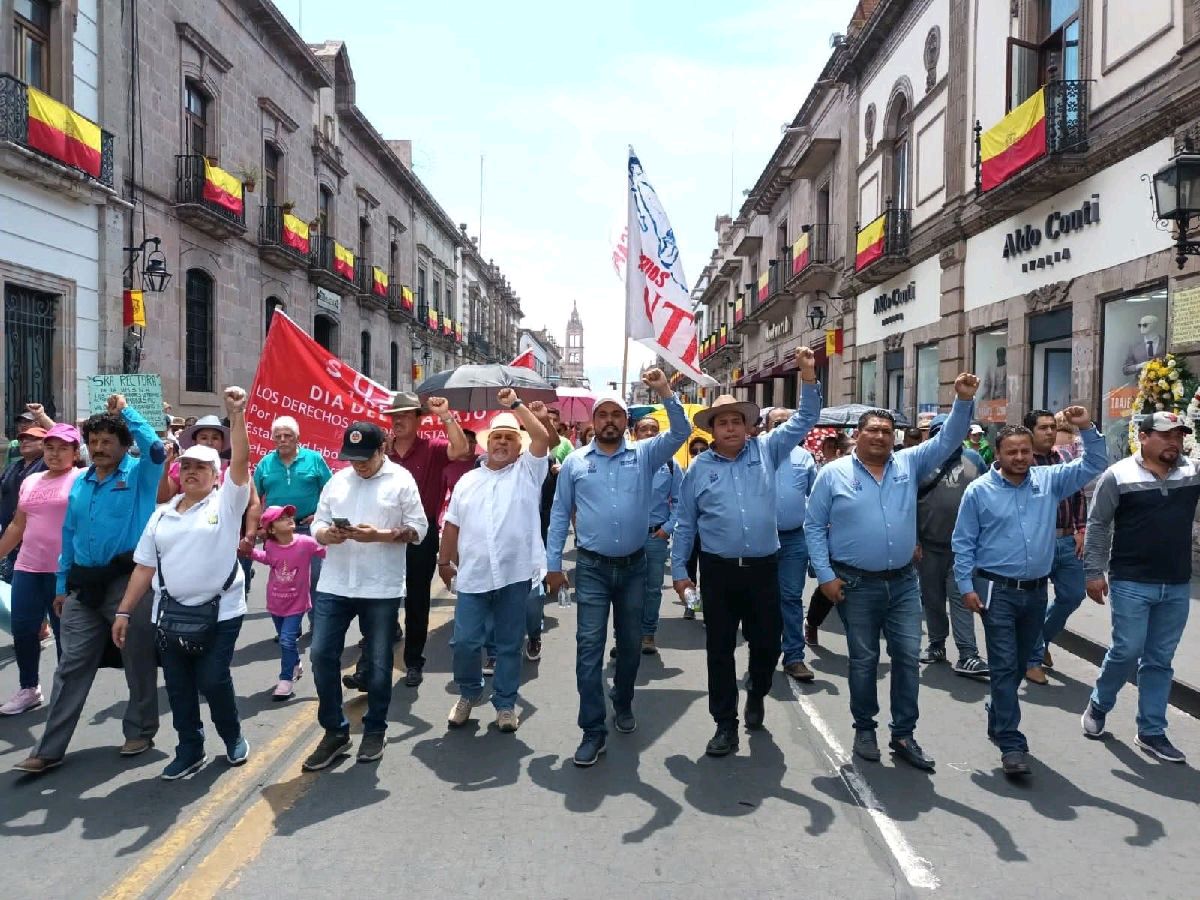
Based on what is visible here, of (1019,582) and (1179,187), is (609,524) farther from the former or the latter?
(1179,187)

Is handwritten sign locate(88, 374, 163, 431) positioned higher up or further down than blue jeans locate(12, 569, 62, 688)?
higher up

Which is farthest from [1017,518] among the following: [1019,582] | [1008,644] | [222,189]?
[222,189]

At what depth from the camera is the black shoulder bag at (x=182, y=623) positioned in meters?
4.16

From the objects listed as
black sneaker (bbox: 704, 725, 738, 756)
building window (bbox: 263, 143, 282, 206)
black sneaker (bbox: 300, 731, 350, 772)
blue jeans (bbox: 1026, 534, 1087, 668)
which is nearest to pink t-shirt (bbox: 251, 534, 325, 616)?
black sneaker (bbox: 300, 731, 350, 772)

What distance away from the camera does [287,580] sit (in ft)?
18.7

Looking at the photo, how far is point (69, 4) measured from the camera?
14.3 metres

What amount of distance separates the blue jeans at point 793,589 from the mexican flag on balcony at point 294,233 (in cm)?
1920

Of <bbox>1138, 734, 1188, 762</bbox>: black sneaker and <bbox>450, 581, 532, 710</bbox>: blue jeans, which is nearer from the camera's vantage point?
<bbox>1138, 734, 1188, 762</bbox>: black sneaker

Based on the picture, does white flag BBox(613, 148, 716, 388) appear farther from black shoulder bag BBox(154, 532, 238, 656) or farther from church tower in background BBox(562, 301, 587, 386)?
church tower in background BBox(562, 301, 587, 386)

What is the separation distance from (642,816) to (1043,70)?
1431 cm

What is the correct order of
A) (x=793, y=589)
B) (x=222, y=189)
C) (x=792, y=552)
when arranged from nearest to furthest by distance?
(x=793, y=589) < (x=792, y=552) < (x=222, y=189)

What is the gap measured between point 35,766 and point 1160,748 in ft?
→ 18.2

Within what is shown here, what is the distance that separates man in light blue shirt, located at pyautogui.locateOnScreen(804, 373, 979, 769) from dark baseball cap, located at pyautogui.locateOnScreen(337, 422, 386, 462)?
2.28m

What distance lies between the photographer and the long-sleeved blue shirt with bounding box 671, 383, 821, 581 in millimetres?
4727
